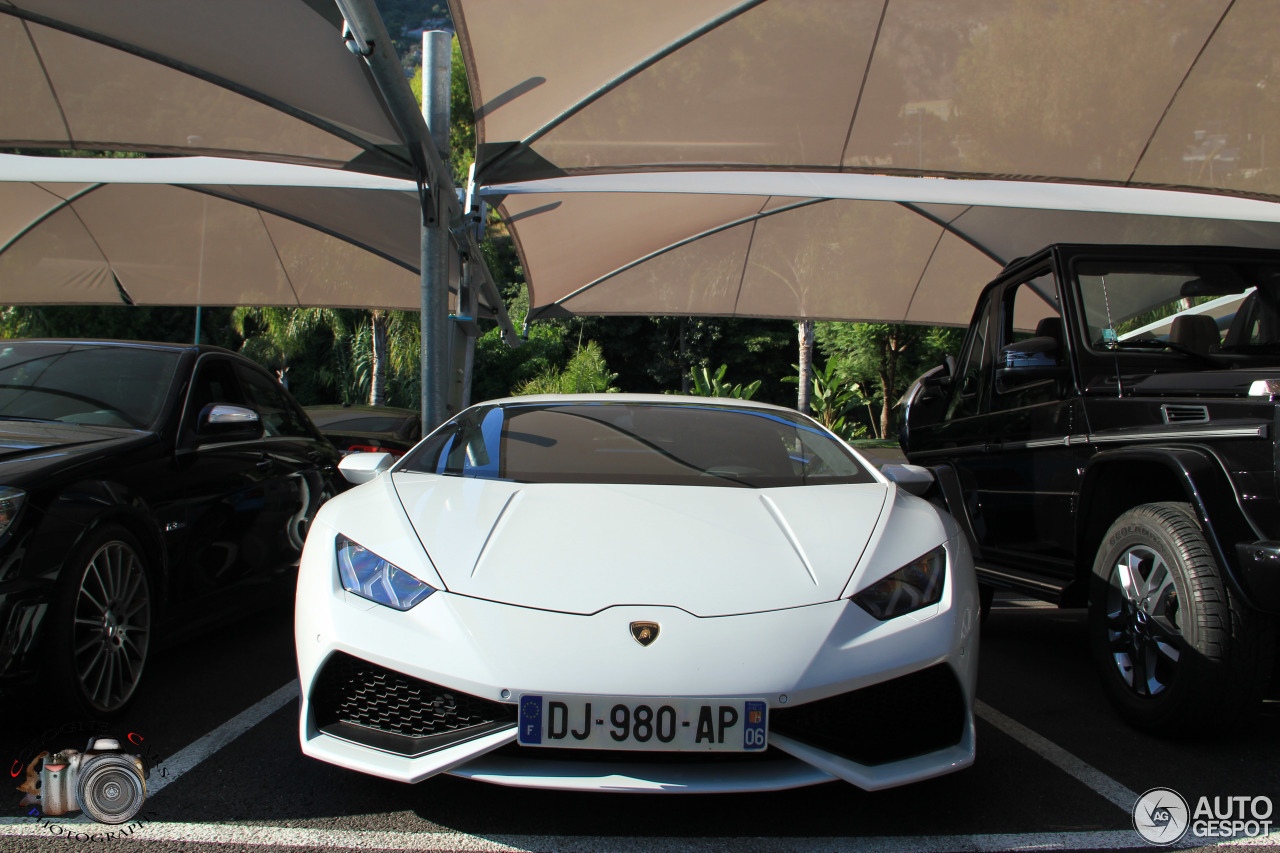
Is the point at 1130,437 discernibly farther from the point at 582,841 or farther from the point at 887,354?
the point at 887,354

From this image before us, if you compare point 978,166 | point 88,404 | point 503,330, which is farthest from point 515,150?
point 503,330

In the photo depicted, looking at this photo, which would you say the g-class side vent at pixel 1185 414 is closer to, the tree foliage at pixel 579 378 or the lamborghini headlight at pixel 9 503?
the lamborghini headlight at pixel 9 503

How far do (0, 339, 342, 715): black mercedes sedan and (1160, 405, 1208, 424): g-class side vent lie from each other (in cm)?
375

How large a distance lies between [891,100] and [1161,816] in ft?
20.9

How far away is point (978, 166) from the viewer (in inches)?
320

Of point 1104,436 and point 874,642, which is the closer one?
point 874,642

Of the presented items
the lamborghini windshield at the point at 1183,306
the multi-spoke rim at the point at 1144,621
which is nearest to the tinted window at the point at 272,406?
the multi-spoke rim at the point at 1144,621

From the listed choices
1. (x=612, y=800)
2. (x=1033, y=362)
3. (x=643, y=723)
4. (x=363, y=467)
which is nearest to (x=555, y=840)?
(x=612, y=800)

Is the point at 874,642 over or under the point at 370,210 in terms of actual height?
under

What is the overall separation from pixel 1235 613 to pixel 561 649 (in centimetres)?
216

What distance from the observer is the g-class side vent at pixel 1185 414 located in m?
3.07

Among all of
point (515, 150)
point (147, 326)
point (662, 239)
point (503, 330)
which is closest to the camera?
point (515, 150)

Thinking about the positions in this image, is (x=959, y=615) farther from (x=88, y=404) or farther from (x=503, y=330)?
(x=503, y=330)

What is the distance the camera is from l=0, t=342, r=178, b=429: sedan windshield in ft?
12.8
